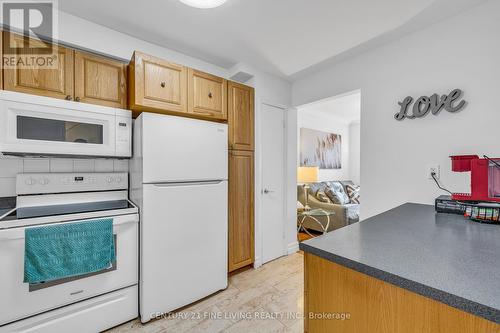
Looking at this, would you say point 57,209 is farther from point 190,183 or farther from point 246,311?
point 246,311

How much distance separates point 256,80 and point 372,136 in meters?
1.42

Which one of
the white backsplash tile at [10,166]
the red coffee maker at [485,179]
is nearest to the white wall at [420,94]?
the red coffee maker at [485,179]

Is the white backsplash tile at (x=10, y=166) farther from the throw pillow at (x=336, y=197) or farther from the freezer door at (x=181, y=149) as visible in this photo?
the throw pillow at (x=336, y=197)

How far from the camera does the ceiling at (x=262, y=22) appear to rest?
160 centimetres

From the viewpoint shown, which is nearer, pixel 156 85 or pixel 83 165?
pixel 156 85

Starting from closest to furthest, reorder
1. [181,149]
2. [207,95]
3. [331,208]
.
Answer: [181,149]
[207,95]
[331,208]

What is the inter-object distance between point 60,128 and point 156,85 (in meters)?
0.74

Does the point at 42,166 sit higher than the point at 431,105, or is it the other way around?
the point at 431,105

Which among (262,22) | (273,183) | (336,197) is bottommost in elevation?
(336,197)

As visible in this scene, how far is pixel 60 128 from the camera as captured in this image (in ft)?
5.15

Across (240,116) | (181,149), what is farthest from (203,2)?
(240,116)

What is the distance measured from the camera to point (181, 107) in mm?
1927

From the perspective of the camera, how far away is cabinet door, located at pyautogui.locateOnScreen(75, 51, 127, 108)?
1.70 meters

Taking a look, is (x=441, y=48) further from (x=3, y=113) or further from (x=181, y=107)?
(x=3, y=113)
